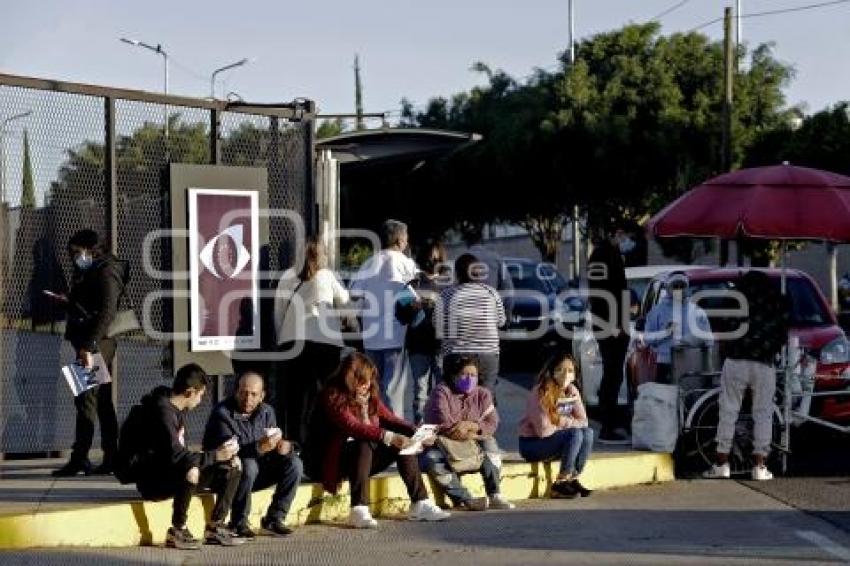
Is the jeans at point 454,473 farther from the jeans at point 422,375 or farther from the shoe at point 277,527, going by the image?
the jeans at point 422,375

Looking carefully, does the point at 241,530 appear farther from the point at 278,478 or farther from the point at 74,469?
the point at 74,469

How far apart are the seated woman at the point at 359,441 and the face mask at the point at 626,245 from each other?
16.4 feet

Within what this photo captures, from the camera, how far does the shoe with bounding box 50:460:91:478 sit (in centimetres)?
1208

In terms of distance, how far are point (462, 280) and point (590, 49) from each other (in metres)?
35.6

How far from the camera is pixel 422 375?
539 inches

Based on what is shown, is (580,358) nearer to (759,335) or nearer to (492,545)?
(759,335)

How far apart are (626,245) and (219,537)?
23.3 ft

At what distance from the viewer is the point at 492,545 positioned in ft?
34.1

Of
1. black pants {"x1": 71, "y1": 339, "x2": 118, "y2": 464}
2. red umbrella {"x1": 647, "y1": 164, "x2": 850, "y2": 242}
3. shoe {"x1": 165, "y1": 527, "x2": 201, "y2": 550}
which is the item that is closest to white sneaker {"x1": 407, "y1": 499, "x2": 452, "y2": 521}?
shoe {"x1": 165, "y1": 527, "x2": 201, "y2": 550}

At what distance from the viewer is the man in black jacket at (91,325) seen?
39.2 ft

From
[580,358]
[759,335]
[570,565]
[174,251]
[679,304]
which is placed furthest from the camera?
[580,358]

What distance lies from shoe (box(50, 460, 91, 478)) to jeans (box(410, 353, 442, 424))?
2.82 metres

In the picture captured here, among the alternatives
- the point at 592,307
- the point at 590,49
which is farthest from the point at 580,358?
the point at 590,49

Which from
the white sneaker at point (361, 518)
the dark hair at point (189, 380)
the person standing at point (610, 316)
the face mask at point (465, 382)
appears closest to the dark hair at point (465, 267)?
the face mask at point (465, 382)
